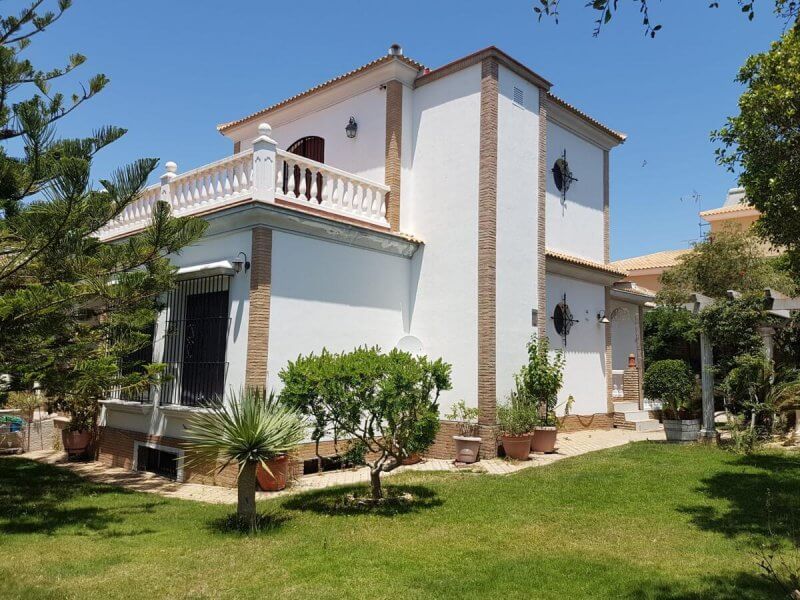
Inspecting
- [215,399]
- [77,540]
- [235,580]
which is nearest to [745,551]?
[235,580]

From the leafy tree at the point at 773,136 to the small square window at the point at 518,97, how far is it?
4618 mm

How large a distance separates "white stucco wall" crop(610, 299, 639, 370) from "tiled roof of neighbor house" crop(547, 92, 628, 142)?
204 inches

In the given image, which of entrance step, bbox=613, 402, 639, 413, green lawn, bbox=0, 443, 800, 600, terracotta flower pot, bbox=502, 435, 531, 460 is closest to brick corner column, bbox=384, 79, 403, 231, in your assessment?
terracotta flower pot, bbox=502, 435, 531, 460

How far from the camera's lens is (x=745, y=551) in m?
6.08

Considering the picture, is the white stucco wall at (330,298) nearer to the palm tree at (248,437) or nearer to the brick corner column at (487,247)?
the brick corner column at (487,247)

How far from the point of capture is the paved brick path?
379 inches

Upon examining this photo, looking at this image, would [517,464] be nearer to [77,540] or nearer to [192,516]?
[192,516]

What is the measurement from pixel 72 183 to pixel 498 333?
8009mm

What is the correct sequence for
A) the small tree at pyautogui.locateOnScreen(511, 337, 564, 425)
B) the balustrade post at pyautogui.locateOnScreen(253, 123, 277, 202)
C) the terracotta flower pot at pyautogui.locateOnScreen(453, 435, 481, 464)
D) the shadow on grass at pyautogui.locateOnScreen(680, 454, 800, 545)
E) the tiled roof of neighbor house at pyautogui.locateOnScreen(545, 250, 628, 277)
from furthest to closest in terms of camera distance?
the tiled roof of neighbor house at pyautogui.locateOnScreen(545, 250, 628, 277) → the small tree at pyautogui.locateOnScreen(511, 337, 564, 425) → the terracotta flower pot at pyautogui.locateOnScreen(453, 435, 481, 464) → the balustrade post at pyautogui.locateOnScreen(253, 123, 277, 202) → the shadow on grass at pyautogui.locateOnScreen(680, 454, 800, 545)

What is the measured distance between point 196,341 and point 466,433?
5.57 metres

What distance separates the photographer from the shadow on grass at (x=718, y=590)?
16.1ft

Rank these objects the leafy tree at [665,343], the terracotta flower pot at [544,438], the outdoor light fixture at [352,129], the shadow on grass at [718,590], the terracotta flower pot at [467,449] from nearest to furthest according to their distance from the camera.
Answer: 1. the shadow on grass at [718,590]
2. the terracotta flower pot at [467,449]
3. the terracotta flower pot at [544,438]
4. the outdoor light fixture at [352,129]
5. the leafy tree at [665,343]

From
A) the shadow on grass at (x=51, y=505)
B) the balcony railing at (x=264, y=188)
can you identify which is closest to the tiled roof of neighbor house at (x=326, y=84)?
the balcony railing at (x=264, y=188)

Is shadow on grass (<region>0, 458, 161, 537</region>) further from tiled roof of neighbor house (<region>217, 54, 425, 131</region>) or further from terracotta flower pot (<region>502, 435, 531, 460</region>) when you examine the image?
tiled roof of neighbor house (<region>217, 54, 425, 131</region>)
